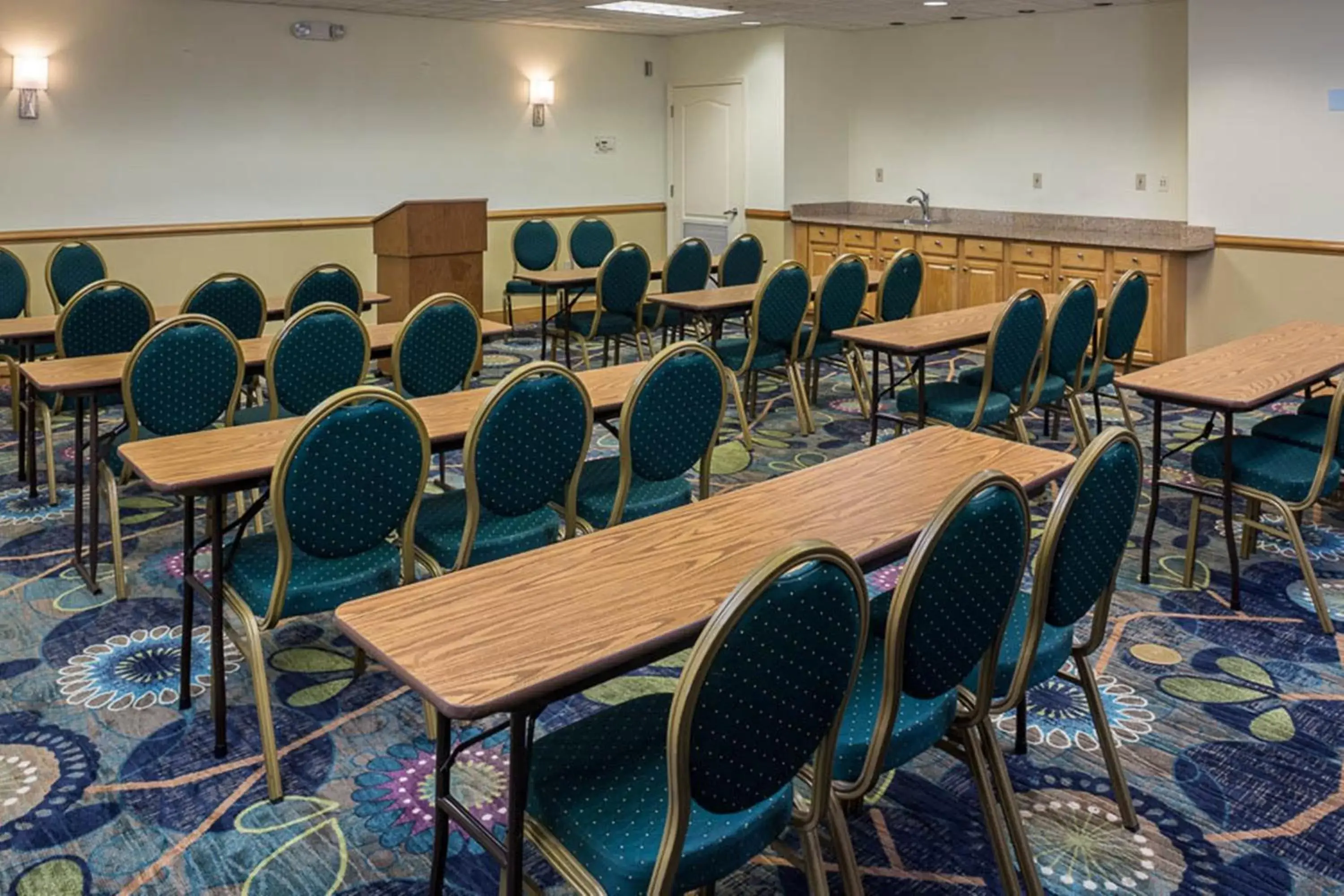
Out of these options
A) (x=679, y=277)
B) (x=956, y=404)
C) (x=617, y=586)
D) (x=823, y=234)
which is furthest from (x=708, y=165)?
(x=617, y=586)

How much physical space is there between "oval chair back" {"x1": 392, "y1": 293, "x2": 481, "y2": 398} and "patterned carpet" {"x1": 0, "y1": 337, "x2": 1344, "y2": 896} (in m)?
1.22

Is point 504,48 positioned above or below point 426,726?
above

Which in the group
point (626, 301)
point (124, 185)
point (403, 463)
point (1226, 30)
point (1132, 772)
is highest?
point (1226, 30)

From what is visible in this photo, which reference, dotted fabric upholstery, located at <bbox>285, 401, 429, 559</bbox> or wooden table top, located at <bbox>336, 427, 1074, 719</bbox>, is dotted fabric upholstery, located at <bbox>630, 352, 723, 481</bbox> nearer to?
wooden table top, located at <bbox>336, 427, 1074, 719</bbox>

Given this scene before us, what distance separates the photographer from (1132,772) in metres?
2.92

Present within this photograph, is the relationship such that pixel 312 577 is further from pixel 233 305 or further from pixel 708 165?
pixel 708 165

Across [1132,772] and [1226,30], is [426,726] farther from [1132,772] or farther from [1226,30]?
[1226,30]

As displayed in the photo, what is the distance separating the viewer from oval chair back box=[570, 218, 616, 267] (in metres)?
9.89

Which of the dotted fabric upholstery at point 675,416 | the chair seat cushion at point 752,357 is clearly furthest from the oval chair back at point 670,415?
the chair seat cushion at point 752,357

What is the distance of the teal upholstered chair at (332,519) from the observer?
2742mm

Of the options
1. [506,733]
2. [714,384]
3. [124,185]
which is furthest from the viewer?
[124,185]

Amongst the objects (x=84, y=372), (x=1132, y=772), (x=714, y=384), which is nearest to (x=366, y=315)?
(x=84, y=372)

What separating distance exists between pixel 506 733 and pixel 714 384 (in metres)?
1.21

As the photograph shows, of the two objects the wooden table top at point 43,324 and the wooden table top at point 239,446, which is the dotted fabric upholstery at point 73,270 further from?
the wooden table top at point 239,446
